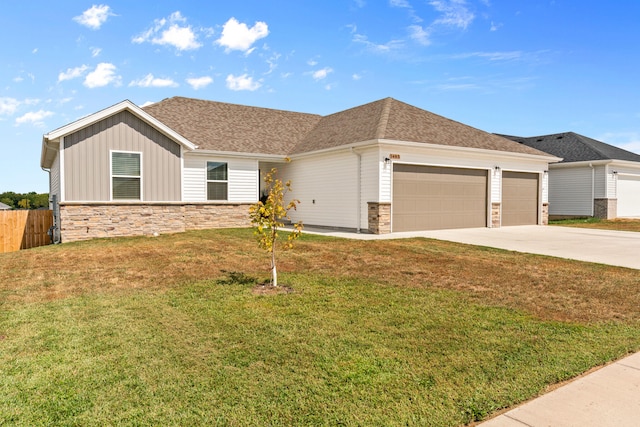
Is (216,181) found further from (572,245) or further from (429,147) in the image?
(572,245)

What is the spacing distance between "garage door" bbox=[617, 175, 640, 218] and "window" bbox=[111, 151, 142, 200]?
27.3 m

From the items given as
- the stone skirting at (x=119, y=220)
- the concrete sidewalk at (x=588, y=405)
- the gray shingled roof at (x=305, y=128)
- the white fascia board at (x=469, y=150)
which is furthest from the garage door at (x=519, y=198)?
the concrete sidewalk at (x=588, y=405)

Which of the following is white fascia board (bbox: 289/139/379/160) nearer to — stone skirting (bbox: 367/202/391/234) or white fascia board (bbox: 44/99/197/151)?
stone skirting (bbox: 367/202/391/234)

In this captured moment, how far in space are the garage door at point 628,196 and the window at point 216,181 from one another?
78.6ft

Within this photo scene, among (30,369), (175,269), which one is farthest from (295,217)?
(30,369)

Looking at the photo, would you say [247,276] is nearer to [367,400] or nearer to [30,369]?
[30,369]

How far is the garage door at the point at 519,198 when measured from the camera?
61.7 ft

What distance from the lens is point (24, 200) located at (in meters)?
42.6

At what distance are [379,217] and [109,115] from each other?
406 inches

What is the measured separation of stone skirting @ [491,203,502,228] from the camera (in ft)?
59.2

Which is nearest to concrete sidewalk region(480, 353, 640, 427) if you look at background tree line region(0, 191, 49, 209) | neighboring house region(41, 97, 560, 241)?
neighboring house region(41, 97, 560, 241)

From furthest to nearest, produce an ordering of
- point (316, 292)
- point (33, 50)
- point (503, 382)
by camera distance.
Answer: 1. point (33, 50)
2. point (316, 292)
3. point (503, 382)

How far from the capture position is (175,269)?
7887 millimetres

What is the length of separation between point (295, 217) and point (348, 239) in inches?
276
